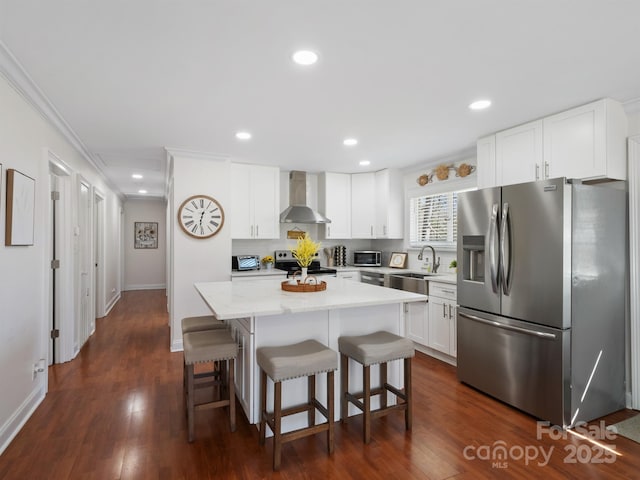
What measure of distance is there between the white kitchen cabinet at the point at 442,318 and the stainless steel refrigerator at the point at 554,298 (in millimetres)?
655

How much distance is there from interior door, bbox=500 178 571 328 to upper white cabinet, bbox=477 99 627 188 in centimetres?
48

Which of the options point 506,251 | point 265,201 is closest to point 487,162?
point 506,251

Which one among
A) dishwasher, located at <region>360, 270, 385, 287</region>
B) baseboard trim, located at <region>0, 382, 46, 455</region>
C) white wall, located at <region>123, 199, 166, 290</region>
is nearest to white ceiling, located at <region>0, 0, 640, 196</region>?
dishwasher, located at <region>360, 270, 385, 287</region>

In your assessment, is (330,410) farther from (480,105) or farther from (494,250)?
(480,105)

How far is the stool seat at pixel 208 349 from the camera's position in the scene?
230 centimetres

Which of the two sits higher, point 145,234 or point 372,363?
point 145,234

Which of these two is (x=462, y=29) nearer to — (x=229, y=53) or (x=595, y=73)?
(x=595, y=73)

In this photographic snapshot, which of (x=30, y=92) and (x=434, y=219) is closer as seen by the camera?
(x=30, y=92)

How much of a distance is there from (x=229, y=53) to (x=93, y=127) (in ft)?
7.08

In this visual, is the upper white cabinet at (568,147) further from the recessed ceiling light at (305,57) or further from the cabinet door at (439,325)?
the recessed ceiling light at (305,57)

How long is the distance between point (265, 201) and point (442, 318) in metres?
2.82

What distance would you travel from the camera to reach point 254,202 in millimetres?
4922

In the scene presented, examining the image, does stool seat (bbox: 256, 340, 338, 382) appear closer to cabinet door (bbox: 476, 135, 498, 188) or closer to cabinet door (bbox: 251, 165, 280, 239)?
cabinet door (bbox: 476, 135, 498, 188)

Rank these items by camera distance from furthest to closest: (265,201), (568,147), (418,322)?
(265,201), (418,322), (568,147)
